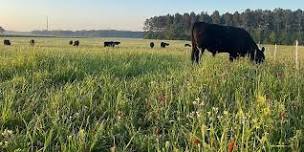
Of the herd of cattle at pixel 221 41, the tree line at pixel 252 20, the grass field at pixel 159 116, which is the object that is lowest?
the grass field at pixel 159 116

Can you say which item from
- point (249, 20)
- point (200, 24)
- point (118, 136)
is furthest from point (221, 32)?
point (249, 20)

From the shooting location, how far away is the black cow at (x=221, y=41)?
15789 millimetres

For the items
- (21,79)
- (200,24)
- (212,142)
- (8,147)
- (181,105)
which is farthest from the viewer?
(200,24)

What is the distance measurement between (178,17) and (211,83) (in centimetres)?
14344

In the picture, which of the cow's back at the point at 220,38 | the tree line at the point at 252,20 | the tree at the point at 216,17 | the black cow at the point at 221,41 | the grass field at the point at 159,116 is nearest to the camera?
the grass field at the point at 159,116

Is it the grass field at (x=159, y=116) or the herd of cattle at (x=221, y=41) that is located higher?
the herd of cattle at (x=221, y=41)

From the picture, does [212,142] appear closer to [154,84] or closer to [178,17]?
[154,84]

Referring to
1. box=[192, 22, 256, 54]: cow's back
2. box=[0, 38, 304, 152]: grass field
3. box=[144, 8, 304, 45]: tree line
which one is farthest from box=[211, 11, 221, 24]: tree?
box=[0, 38, 304, 152]: grass field

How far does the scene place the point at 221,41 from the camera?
16172 mm

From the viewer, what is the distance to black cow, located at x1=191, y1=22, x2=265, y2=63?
1579 cm

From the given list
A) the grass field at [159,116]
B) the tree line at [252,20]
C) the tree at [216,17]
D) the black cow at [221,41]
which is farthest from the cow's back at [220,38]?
the tree at [216,17]

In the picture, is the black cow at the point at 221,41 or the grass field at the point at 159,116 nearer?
the grass field at the point at 159,116

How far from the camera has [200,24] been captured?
16234 mm

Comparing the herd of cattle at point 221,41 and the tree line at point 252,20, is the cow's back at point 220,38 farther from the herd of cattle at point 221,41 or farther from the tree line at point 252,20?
the tree line at point 252,20
